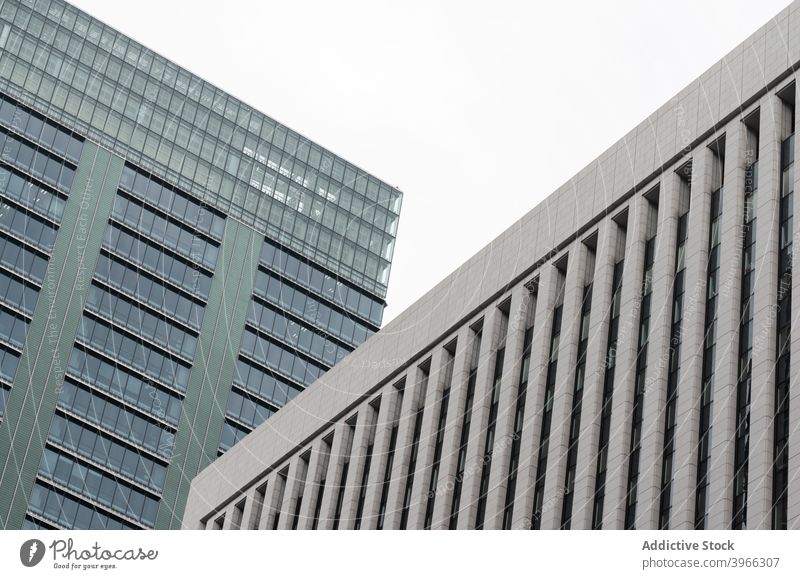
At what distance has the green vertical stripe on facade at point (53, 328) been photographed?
4262 inches

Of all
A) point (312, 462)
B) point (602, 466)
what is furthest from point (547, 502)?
point (312, 462)

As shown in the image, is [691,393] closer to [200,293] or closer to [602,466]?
[602,466]

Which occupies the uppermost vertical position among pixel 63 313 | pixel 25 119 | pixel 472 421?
pixel 25 119

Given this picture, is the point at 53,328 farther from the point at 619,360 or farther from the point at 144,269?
the point at 619,360

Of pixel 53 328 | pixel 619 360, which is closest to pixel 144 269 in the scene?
pixel 53 328

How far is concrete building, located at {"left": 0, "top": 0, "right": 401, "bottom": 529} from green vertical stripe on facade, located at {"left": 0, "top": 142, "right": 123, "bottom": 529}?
0.14 metres

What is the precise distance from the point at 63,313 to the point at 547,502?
6817 cm

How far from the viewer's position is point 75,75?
408 feet

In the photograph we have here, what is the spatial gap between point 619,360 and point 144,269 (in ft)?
238

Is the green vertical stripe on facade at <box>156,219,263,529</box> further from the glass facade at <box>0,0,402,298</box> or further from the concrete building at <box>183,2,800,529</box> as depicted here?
the concrete building at <box>183,2,800,529</box>

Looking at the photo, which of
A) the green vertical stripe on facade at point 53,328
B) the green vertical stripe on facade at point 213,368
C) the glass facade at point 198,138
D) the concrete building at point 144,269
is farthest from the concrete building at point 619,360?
the glass facade at point 198,138

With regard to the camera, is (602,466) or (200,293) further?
(200,293)

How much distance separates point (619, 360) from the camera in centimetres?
5425
